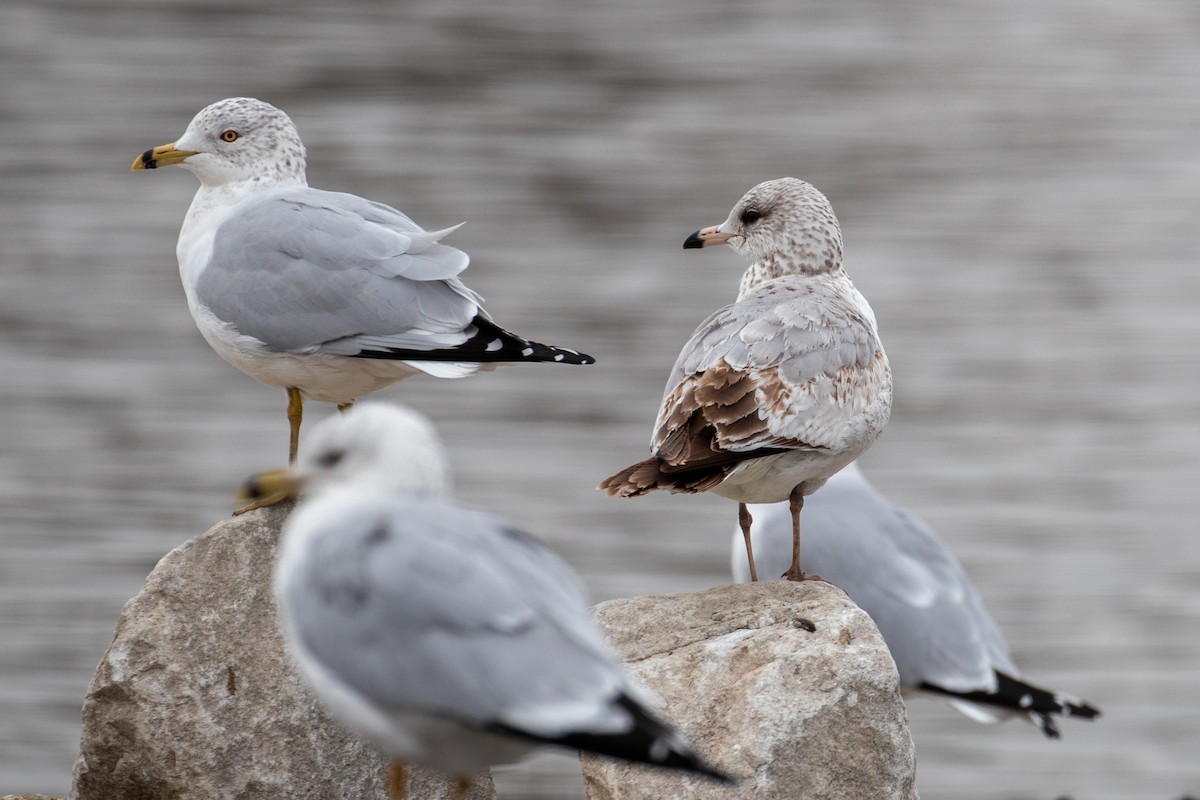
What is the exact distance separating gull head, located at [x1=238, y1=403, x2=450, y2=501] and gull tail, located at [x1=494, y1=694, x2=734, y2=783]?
1.55ft

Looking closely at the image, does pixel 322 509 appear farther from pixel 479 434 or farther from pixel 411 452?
pixel 479 434

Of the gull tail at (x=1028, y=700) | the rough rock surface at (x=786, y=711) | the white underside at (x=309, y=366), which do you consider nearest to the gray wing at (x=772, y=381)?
the rough rock surface at (x=786, y=711)

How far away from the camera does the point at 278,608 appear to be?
11.3ft

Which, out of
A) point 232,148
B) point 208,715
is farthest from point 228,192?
point 208,715

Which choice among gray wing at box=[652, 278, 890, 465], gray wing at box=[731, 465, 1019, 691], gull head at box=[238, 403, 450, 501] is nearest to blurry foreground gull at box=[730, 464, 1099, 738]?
gray wing at box=[731, 465, 1019, 691]

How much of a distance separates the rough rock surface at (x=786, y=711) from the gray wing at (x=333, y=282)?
89 cm

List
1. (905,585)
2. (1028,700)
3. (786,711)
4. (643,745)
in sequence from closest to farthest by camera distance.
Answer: (643,745) < (786,711) < (905,585) < (1028,700)

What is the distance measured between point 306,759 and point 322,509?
960 millimetres

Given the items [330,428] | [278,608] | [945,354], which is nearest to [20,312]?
[945,354]

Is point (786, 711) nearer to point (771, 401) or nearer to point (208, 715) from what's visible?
point (771, 401)

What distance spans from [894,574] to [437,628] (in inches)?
94.5

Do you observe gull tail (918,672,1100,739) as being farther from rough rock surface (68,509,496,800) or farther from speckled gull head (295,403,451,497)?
speckled gull head (295,403,451,497)

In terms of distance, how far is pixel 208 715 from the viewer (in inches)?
133

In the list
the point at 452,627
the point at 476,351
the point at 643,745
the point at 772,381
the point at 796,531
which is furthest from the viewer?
the point at 796,531
